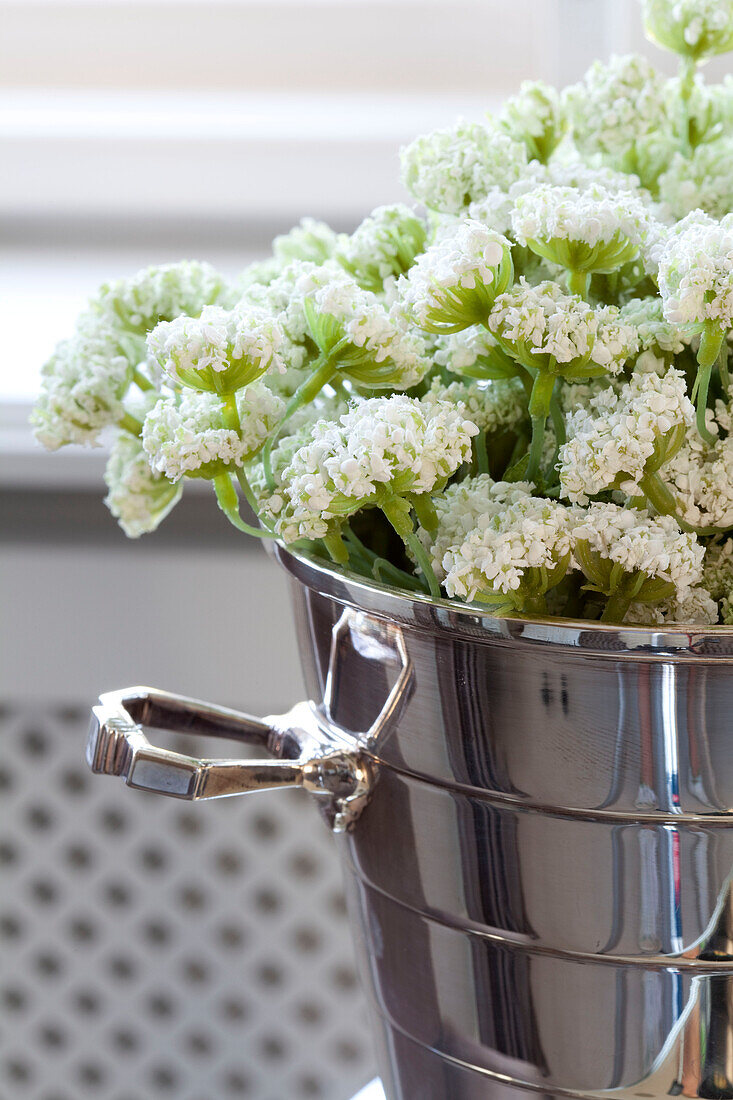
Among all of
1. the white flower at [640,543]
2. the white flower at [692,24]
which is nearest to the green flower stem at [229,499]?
the white flower at [640,543]

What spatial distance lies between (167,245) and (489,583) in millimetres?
753

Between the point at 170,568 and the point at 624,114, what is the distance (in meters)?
0.49

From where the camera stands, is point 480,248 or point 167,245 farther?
point 167,245

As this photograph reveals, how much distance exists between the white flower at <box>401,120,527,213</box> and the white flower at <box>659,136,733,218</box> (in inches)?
2.4

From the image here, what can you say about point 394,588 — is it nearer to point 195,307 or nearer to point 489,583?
point 489,583

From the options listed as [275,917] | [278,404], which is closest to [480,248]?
[278,404]

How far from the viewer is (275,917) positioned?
0.88 metres

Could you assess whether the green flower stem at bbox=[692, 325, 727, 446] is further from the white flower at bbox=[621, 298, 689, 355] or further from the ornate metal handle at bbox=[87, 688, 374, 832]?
the ornate metal handle at bbox=[87, 688, 374, 832]

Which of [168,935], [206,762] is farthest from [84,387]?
[168,935]

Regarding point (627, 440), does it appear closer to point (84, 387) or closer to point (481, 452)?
point (481, 452)

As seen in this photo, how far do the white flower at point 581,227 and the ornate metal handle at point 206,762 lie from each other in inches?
6.7

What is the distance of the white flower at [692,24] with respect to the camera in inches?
16.3

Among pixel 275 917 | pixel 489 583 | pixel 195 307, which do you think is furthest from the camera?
pixel 275 917

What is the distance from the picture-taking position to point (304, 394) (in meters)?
0.36
